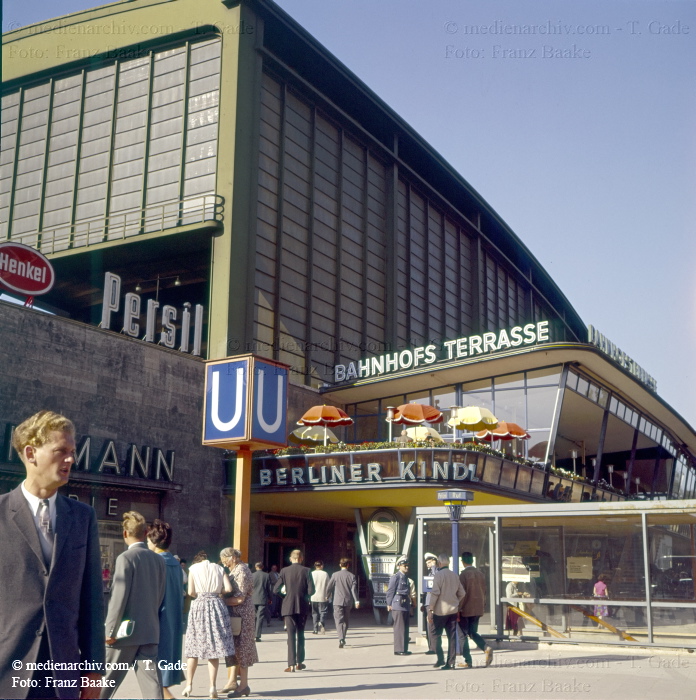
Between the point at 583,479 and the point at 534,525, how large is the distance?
60.9 feet

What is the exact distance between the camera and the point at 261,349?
34781mm

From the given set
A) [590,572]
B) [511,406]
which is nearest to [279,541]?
[511,406]

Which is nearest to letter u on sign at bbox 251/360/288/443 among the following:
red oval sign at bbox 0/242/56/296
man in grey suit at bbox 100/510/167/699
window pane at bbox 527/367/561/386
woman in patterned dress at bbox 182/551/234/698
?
woman in patterned dress at bbox 182/551/234/698

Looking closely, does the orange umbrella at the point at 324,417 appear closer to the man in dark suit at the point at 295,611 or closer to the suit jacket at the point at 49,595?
the man in dark suit at the point at 295,611

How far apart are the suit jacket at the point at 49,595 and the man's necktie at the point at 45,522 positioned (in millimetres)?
43

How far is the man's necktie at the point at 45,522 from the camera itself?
416 cm

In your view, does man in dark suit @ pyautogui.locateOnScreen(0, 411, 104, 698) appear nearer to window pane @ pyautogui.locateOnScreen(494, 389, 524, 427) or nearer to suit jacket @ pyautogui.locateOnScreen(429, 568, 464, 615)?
suit jacket @ pyautogui.locateOnScreen(429, 568, 464, 615)

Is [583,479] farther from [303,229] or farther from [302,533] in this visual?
[303,229]

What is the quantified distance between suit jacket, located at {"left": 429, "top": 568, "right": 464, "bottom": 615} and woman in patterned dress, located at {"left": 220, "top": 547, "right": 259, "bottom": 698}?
3.79m

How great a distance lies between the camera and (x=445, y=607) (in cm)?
1350

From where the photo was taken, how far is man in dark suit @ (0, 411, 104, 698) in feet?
12.8

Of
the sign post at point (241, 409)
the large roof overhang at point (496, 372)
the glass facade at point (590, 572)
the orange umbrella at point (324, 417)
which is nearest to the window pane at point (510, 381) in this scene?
the large roof overhang at point (496, 372)

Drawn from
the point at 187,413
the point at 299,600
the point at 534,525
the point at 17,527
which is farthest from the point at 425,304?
the point at 17,527

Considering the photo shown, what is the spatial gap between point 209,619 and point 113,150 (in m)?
32.5
